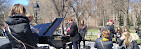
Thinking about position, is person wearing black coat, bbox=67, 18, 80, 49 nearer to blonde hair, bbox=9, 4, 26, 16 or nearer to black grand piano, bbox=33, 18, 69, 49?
black grand piano, bbox=33, 18, 69, 49

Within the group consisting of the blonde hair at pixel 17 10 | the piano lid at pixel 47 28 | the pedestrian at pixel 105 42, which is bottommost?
the pedestrian at pixel 105 42

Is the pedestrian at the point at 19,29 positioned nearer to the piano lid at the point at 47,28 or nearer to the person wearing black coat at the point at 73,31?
the piano lid at the point at 47,28

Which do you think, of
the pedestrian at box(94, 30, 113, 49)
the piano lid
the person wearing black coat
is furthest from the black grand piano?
the pedestrian at box(94, 30, 113, 49)

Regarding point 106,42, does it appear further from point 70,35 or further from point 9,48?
point 9,48

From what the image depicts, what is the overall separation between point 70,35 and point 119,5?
988 inches

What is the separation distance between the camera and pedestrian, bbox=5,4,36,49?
9.19ft

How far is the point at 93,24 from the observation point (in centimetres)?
5684

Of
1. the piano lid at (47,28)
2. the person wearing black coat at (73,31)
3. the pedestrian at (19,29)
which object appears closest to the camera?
the pedestrian at (19,29)

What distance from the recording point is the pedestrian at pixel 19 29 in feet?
9.19

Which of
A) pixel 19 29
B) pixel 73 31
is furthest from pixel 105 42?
pixel 19 29

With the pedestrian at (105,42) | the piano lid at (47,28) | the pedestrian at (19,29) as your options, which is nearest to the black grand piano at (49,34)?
the piano lid at (47,28)

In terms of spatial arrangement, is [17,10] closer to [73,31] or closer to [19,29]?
[19,29]

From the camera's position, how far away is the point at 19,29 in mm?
2785

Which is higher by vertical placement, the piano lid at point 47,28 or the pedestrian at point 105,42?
the piano lid at point 47,28
